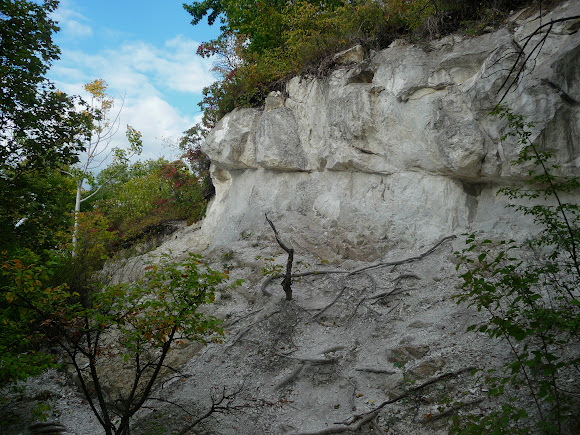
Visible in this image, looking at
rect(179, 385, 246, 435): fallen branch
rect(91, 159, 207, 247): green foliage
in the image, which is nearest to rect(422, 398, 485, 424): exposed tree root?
rect(179, 385, 246, 435): fallen branch

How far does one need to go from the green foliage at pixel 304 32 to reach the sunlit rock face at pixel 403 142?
1.70 feet

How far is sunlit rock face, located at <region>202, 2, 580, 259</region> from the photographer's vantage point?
7.20 metres

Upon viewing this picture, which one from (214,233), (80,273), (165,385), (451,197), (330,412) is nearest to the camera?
(330,412)

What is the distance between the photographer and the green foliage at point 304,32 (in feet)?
30.6

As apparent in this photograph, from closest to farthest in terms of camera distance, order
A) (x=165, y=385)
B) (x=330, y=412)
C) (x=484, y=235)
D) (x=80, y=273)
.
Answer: (x=330, y=412), (x=165, y=385), (x=484, y=235), (x=80, y=273)

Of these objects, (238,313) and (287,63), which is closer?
(238,313)

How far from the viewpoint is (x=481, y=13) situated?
8883 mm

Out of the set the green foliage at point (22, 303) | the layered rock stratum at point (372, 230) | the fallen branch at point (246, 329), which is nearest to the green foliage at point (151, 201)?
the layered rock stratum at point (372, 230)

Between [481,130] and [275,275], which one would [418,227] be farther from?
[275,275]

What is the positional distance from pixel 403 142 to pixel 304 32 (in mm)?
4768

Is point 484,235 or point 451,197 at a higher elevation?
point 451,197

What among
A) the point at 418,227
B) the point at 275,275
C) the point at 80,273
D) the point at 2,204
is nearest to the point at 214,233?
the point at 80,273

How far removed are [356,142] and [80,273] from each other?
23.9ft

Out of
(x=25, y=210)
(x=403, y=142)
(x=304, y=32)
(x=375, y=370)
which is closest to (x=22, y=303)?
(x=25, y=210)
